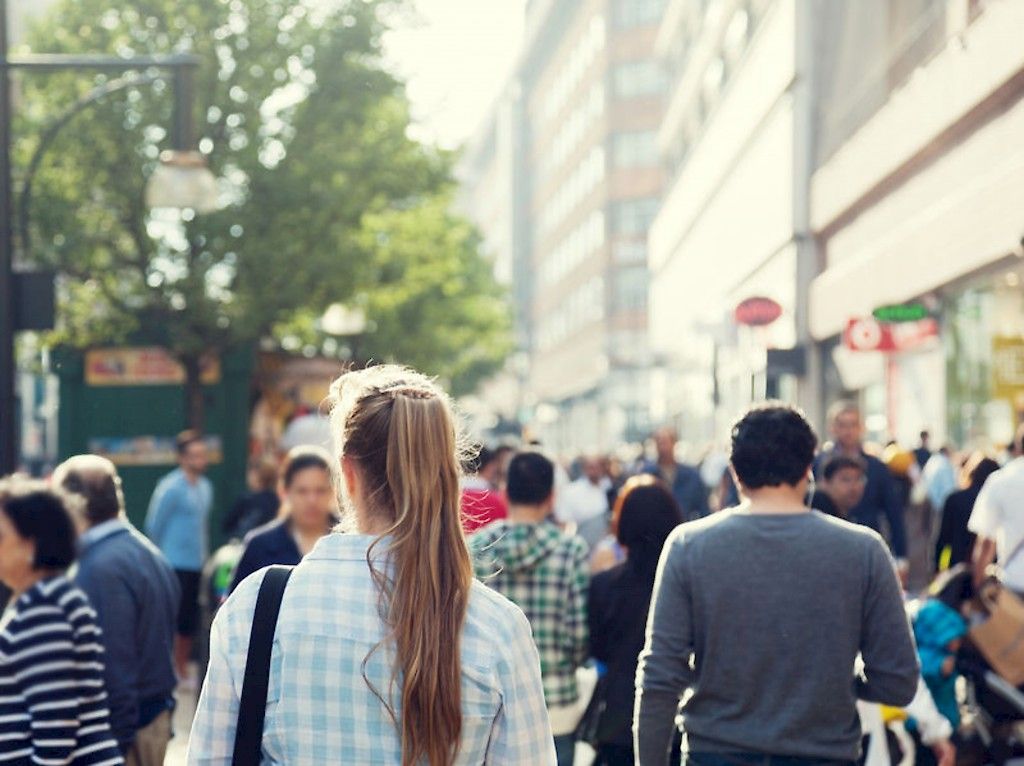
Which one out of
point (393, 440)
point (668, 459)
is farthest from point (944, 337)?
point (393, 440)

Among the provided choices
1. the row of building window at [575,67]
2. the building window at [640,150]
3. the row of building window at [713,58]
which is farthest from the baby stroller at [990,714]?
the row of building window at [575,67]

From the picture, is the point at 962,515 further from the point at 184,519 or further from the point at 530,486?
the point at 184,519

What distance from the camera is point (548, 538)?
23.1 ft

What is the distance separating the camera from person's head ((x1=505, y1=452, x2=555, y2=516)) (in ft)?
23.5

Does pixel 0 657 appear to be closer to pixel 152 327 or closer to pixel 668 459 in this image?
pixel 668 459

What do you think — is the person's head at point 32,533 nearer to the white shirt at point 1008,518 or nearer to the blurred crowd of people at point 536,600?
the blurred crowd of people at point 536,600

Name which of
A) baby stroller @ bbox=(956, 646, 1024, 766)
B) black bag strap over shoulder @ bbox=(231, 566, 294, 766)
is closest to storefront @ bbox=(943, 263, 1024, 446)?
baby stroller @ bbox=(956, 646, 1024, 766)

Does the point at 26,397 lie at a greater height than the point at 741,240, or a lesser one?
lesser

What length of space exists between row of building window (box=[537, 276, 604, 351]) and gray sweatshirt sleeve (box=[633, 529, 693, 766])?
72.5 m

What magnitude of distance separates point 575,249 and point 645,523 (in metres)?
79.5

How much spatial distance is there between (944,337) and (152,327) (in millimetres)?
9879

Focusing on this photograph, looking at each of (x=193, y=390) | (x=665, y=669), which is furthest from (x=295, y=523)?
(x=193, y=390)

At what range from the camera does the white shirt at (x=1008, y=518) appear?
357 inches

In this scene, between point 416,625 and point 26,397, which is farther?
point 26,397
